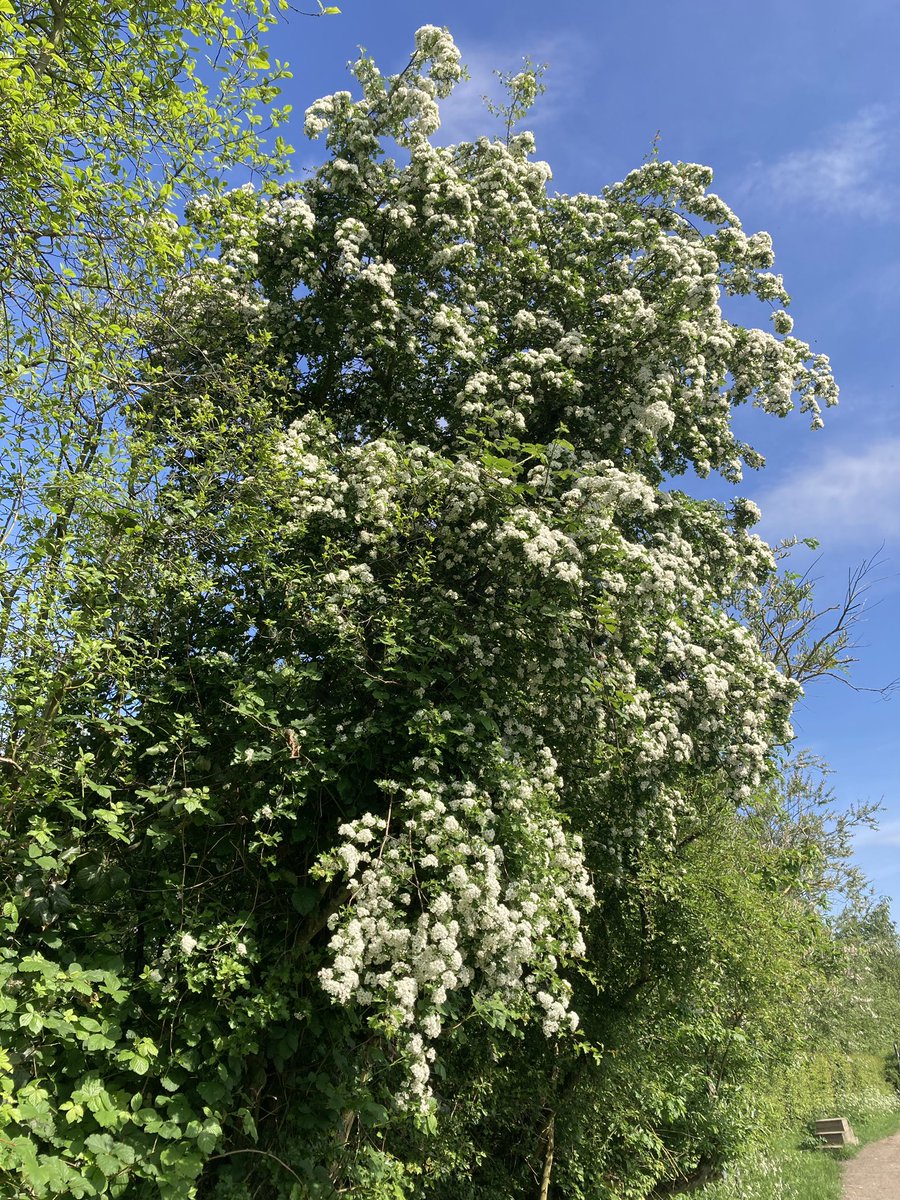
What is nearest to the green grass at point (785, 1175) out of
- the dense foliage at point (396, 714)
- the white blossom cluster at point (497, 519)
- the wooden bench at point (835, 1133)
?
the wooden bench at point (835, 1133)

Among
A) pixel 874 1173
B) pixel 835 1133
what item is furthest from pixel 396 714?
pixel 835 1133

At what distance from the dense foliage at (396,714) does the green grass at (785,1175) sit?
7.01 feet

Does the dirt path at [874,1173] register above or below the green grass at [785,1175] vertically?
below

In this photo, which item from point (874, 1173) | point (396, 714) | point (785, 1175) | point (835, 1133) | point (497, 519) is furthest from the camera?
point (835, 1133)

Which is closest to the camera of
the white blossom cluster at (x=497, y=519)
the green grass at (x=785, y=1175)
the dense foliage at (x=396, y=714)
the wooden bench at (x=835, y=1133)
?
the dense foliage at (x=396, y=714)

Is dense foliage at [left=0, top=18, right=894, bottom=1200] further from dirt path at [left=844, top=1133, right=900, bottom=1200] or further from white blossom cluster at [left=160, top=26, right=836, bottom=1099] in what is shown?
dirt path at [left=844, top=1133, right=900, bottom=1200]

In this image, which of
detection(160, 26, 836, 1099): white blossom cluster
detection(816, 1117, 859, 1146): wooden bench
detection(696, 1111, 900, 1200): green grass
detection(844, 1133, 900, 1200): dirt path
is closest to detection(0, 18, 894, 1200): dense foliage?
detection(160, 26, 836, 1099): white blossom cluster

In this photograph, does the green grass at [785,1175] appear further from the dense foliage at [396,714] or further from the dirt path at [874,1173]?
the dense foliage at [396,714]

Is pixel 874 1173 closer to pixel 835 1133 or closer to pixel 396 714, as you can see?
pixel 835 1133

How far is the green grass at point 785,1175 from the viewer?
1203cm

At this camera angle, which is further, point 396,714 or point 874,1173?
point 874,1173

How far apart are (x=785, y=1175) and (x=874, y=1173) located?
5.58m

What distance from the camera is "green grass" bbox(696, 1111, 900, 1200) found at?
12031 mm

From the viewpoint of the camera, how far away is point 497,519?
6305 millimetres
